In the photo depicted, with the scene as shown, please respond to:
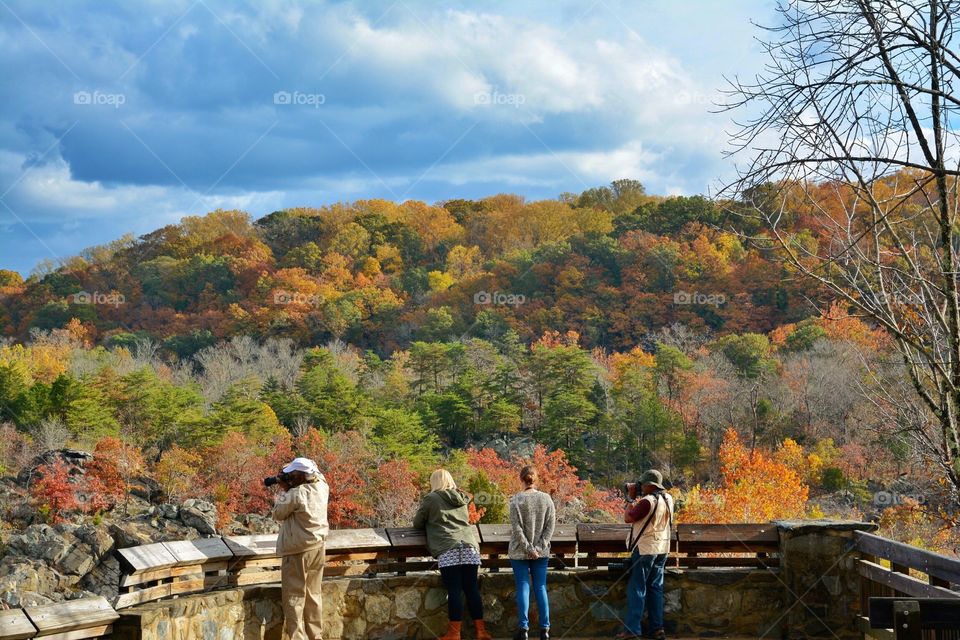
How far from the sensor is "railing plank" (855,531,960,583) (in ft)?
20.4

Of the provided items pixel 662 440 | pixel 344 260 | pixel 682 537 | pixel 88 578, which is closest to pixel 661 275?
pixel 662 440

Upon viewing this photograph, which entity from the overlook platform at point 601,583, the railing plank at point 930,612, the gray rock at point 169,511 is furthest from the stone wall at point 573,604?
the gray rock at point 169,511

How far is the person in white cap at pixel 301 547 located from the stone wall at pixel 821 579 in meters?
3.79

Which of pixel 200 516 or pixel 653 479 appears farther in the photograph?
pixel 200 516

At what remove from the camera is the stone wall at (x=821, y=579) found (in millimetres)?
7945

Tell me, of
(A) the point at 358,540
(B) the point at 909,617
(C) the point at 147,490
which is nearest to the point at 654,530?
(A) the point at 358,540

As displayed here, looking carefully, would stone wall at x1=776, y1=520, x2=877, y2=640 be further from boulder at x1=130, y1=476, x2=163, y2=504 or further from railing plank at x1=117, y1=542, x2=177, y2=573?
boulder at x1=130, y1=476, x2=163, y2=504

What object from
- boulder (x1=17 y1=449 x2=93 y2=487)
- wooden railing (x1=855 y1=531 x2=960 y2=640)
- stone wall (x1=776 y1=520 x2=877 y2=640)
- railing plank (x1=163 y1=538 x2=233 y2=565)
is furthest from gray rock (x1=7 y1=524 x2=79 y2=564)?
wooden railing (x1=855 y1=531 x2=960 y2=640)

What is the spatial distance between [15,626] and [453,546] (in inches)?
135

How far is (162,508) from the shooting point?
3903 centimetres

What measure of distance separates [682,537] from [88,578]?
31.2m

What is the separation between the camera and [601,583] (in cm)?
830

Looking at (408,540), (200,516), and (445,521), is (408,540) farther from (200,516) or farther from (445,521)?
(200,516)

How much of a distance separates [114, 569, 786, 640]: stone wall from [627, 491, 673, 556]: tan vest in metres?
0.56
